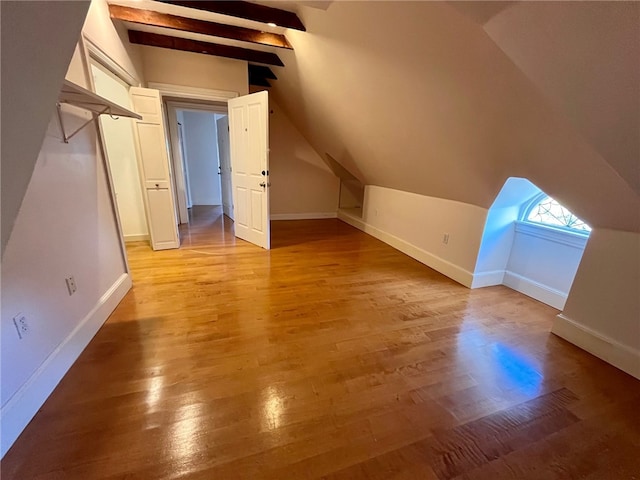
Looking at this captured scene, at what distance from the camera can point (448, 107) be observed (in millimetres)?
1987

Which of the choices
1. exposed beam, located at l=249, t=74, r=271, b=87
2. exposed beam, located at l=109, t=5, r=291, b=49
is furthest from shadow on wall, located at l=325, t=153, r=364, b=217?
exposed beam, located at l=109, t=5, r=291, b=49

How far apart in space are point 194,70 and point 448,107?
3.26 m

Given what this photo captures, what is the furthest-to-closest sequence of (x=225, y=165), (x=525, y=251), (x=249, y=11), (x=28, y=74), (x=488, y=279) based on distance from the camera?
(x=225, y=165)
(x=488, y=279)
(x=525, y=251)
(x=249, y=11)
(x=28, y=74)

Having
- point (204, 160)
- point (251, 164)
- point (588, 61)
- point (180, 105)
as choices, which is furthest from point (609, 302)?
point (204, 160)

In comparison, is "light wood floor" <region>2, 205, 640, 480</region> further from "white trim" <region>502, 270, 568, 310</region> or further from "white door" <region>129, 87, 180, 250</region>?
"white door" <region>129, 87, 180, 250</region>

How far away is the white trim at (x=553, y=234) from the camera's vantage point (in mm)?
2311

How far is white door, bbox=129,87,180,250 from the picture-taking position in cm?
311

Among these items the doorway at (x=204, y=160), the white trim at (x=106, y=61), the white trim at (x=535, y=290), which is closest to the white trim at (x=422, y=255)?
the white trim at (x=535, y=290)

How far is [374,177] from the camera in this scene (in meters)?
4.25

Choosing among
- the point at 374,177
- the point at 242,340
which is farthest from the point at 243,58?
the point at 242,340

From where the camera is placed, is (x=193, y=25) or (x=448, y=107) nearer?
(x=448, y=107)

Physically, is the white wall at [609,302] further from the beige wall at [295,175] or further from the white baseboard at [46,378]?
the beige wall at [295,175]

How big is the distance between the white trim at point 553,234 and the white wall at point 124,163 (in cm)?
451

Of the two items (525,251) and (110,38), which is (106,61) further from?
(525,251)
